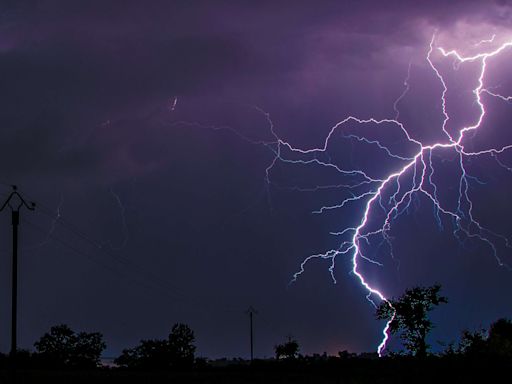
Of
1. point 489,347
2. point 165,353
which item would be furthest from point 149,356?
point 489,347

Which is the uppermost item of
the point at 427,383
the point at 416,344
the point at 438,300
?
the point at 438,300

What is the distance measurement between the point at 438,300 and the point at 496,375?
24036 millimetres

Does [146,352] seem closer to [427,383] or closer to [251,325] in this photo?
[251,325]

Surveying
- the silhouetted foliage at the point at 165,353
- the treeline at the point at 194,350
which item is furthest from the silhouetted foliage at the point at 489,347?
the silhouetted foliage at the point at 165,353

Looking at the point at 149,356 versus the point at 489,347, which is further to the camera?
the point at 149,356

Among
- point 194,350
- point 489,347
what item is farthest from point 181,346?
point 489,347

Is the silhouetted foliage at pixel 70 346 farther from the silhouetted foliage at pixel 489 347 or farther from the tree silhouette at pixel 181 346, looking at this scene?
the silhouetted foliage at pixel 489 347

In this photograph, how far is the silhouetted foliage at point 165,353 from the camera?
65.9 meters

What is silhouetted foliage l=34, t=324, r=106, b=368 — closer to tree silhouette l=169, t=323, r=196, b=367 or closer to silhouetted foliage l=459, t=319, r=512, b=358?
tree silhouette l=169, t=323, r=196, b=367

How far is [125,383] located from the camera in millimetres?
36844

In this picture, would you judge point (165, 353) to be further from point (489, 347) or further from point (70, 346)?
point (489, 347)

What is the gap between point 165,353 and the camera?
6919 cm

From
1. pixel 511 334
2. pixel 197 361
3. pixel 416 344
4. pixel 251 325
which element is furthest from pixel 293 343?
pixel 416 344

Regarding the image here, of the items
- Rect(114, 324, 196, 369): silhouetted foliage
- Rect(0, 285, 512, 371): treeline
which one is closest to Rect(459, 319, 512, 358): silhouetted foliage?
Rect(0, 285, 512, 371): treeline
